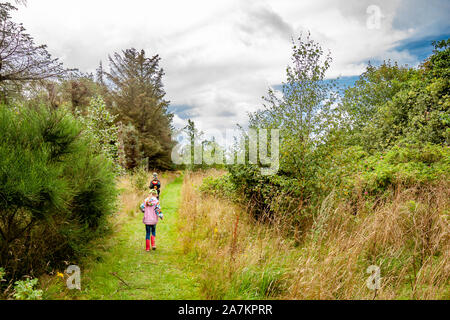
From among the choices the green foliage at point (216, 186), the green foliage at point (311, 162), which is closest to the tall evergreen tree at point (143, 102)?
the green foliage at point (216, 186)

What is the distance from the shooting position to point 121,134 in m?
18.7

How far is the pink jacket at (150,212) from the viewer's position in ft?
19.9

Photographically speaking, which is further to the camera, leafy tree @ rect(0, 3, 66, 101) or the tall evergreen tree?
the tall evergreen tree

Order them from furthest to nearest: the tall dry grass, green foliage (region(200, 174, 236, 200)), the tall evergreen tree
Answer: the tall evergreen tree
green foliage (region(200, 174, 236, 200))
the tall dry grass

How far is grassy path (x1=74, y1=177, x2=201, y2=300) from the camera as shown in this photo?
3988 mm

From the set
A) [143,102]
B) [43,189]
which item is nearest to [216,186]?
[43,189]

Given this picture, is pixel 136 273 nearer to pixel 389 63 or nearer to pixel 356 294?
pixel 356 294

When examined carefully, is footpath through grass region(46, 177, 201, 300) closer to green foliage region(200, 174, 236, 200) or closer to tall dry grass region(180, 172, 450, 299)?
tall dry grass region(180, 172, 450, 299)

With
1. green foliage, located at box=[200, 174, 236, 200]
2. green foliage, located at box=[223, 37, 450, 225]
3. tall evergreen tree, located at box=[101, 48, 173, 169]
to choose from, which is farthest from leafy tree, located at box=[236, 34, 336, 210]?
tall evergreen tree, located at box=[101, 48, 173, 169]

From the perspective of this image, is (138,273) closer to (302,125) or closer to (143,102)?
(302,125)

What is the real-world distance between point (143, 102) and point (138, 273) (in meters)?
22.4

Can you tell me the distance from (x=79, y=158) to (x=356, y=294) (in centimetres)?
493

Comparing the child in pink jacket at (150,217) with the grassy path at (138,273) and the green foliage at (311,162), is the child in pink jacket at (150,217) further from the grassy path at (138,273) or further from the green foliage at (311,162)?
the green foliage at (311,162)
